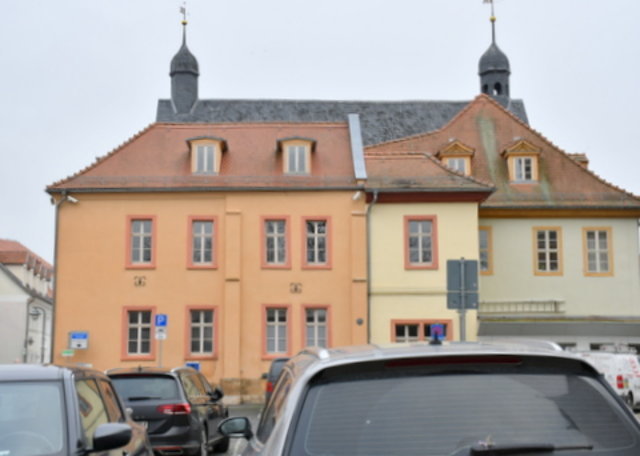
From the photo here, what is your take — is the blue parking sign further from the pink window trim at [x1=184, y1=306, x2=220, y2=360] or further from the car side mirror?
the car side mirror

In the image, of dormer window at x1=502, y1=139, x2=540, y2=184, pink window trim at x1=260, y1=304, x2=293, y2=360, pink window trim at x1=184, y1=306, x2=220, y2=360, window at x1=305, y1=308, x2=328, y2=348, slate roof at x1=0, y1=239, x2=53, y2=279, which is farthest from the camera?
slate roof at x1=0, y1=239, x2=53, y2=279

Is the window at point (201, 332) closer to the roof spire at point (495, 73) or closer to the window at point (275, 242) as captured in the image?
the window at point (275, 242)

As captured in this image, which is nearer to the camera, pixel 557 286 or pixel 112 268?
pixel 112 268

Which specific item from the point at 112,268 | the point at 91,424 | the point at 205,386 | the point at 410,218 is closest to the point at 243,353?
the point at 112,268

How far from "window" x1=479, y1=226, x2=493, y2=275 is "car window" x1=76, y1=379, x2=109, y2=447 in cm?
3022

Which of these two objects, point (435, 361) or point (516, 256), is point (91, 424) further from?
point (516, 256)

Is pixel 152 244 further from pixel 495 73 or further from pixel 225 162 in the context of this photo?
pixel 495 73

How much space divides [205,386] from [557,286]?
2152cm

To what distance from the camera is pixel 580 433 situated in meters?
4.03

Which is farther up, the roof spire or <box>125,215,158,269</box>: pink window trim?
the roof spire

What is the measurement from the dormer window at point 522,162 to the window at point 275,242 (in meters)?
9.78

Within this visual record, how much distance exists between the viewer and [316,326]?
3353 cm

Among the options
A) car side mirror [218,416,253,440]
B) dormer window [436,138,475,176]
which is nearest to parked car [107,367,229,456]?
car side mirror [218,416,253,440]

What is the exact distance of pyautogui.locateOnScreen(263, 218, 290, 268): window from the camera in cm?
3397
